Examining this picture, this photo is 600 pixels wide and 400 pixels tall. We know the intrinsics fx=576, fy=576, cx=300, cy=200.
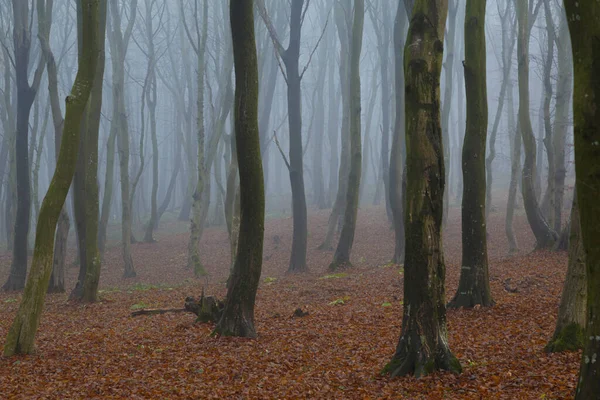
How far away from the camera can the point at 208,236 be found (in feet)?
92.8

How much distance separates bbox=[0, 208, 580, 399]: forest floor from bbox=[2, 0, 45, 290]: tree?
1384 mm

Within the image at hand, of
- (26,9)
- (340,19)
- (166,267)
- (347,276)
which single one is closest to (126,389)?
(347,276)

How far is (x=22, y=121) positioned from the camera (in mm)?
16031

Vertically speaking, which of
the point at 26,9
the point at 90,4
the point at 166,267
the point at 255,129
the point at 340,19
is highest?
the point at 340,19

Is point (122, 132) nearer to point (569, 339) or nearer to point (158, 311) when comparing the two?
point (158, 311)

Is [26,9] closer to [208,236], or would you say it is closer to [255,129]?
[255,129]

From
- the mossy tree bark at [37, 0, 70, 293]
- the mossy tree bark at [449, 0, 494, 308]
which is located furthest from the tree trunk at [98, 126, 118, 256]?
the mossy tree bark at [449, 0, 494, 308]

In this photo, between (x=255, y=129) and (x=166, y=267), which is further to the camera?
(x=166, y=267)

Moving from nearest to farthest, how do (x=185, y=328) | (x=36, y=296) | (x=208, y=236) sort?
(x=36, y=296) < (x=185, y=328) < (x=208, y=236)

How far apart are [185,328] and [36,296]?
2.37m

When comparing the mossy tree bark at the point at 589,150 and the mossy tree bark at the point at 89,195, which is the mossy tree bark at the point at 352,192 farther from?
the mossy tree bark at the point at 589,150

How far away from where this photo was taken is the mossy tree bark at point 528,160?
1438cm

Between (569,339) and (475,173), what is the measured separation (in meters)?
3.55

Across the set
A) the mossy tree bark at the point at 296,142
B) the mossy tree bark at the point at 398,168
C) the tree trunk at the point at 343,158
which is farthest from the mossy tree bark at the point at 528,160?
the tree trunk at the point at 343,158
